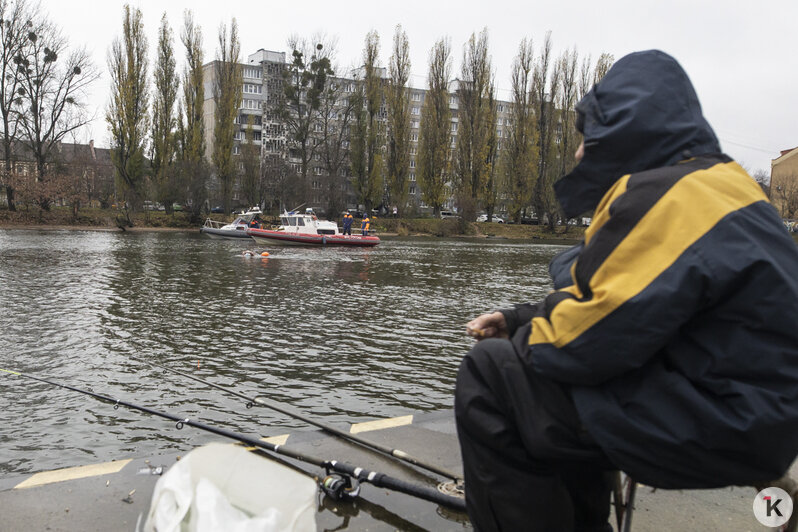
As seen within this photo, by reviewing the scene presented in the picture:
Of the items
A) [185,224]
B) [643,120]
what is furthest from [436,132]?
[643,120]

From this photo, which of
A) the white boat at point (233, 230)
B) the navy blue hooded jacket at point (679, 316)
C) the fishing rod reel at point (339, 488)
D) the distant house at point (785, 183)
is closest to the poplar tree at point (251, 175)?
the white boat at point (233, 230)

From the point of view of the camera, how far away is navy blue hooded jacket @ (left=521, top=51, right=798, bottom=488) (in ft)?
4.32

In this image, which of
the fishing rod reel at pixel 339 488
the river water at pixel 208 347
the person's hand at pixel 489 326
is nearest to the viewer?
the person's hand at pixel 489 326

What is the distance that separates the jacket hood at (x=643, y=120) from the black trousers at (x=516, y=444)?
609 millimetres

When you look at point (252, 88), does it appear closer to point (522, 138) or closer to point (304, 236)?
point (522, 138)

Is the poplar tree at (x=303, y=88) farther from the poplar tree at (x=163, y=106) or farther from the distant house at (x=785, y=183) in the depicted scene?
the distant house at (x=785, y=183)

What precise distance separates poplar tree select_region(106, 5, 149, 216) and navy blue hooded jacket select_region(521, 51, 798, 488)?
158ft

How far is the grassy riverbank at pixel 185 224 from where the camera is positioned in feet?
130

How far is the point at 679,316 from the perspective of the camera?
1.33 meters

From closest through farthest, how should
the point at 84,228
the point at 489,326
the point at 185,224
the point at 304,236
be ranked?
1. the point at 489,326
2. the point at 304,236
3. the point at 84,228
4. the point at 185,224

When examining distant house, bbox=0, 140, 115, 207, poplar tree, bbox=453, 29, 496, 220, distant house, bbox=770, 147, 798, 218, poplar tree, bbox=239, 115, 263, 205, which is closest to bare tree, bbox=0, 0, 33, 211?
distant house, bbox=0, 140, 115, 207

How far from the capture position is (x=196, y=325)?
8.66 meters

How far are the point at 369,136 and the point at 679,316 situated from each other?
55.3 m

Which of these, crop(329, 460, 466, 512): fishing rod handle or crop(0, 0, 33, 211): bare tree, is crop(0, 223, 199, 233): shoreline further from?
crop(329, 460, 466, 512): fishing rod handle
